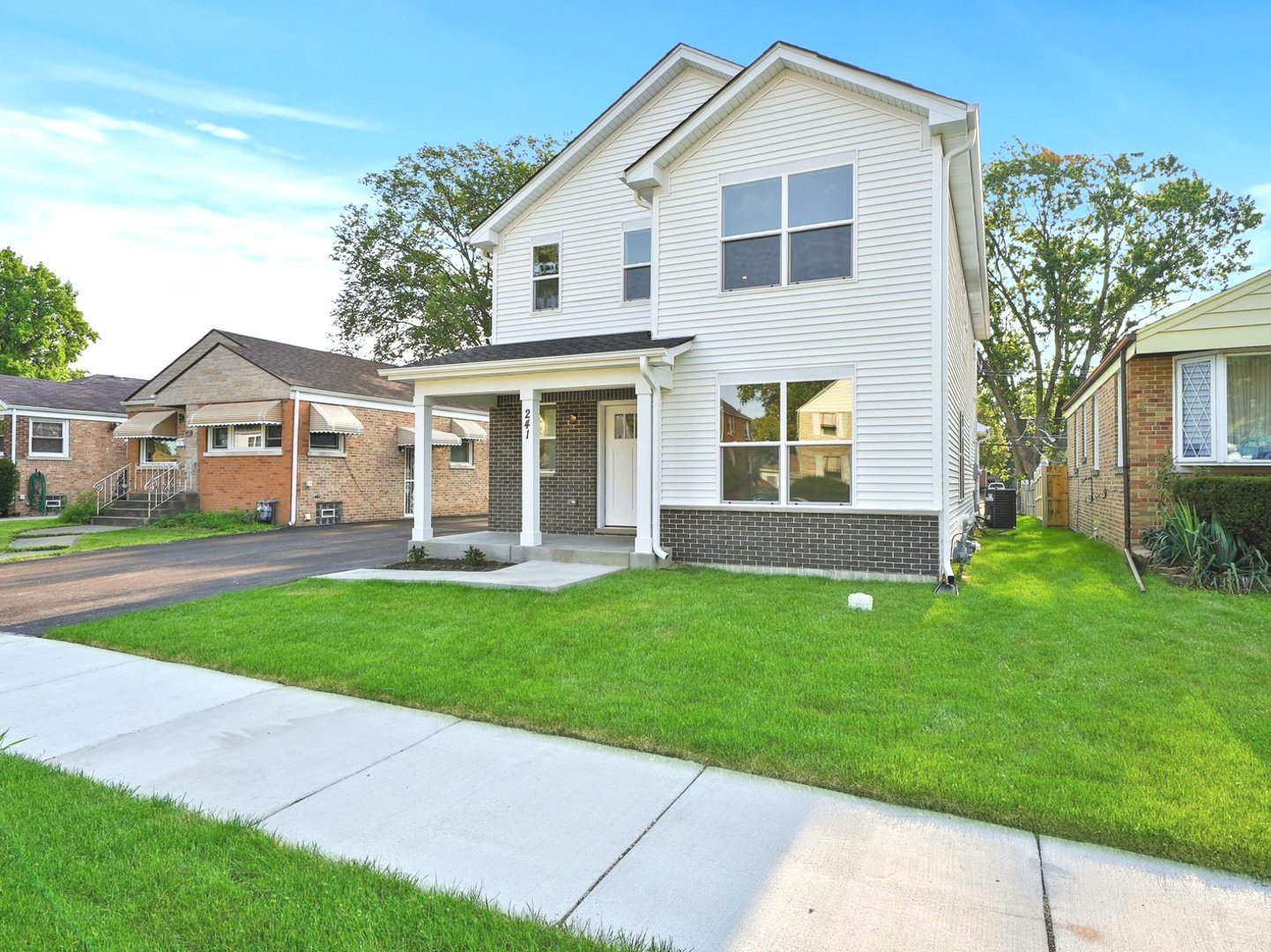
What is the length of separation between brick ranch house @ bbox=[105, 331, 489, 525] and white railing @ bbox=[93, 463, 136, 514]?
2.4 inches

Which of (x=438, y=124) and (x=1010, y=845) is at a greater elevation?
(x=438, y=124)

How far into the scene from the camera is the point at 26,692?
5105 millimetres

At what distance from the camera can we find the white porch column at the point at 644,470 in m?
10.0

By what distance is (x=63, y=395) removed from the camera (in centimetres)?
2484

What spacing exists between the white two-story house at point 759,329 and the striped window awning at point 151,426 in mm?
14580

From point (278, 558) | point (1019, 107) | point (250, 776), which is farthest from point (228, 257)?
point (1019, 107)

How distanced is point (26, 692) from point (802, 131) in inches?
410

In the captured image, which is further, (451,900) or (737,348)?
(737,348)

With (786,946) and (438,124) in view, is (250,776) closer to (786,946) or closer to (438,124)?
(786,946)

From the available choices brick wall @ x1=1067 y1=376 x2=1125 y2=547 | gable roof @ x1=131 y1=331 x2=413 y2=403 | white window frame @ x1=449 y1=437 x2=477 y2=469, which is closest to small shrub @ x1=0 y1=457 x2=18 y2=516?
gable roof @ x1=131 y1=331 x2=413 y2=403

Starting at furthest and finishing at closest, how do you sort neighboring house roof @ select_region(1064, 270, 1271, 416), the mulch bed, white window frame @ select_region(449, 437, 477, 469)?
white window frame @ select_region(449, 437, 477, 469)
the mulch bed
neighboring house roof @ select_region(1064, 270, 1271, 416)

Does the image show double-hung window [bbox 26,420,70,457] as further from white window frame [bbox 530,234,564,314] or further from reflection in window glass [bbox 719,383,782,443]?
reflection in window glass [bbox 719,383,782,443]

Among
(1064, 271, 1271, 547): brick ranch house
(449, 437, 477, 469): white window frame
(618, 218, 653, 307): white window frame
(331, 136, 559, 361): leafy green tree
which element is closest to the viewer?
(1064, 271, 1271, 547): brick ranch house

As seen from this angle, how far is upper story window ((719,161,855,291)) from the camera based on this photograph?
9.43 metres
